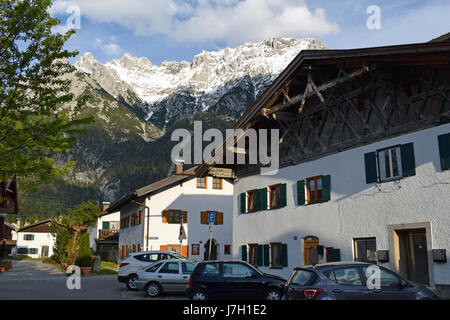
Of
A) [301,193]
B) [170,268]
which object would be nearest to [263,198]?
[301,193]

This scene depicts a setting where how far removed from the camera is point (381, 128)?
16078mm

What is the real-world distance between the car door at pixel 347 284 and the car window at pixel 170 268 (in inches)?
360

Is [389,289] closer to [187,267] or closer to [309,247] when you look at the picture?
[309,247]

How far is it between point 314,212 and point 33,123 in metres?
11.7

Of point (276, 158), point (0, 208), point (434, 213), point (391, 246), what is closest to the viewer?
point (434, 213)

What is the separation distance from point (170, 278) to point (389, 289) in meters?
9.79

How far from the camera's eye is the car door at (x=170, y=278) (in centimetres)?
1759

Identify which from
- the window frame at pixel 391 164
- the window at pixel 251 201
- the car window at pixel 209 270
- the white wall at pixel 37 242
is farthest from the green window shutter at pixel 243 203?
the white wall at pixel 37 242

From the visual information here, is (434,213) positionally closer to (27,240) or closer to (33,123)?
(33,123)

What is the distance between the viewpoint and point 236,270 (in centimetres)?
1445

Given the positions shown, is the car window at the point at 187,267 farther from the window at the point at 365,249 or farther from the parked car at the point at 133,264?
the window at the point at 365,249

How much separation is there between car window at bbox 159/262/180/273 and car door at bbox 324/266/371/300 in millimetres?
9152

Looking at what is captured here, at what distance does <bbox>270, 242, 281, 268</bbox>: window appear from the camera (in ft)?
68.0
